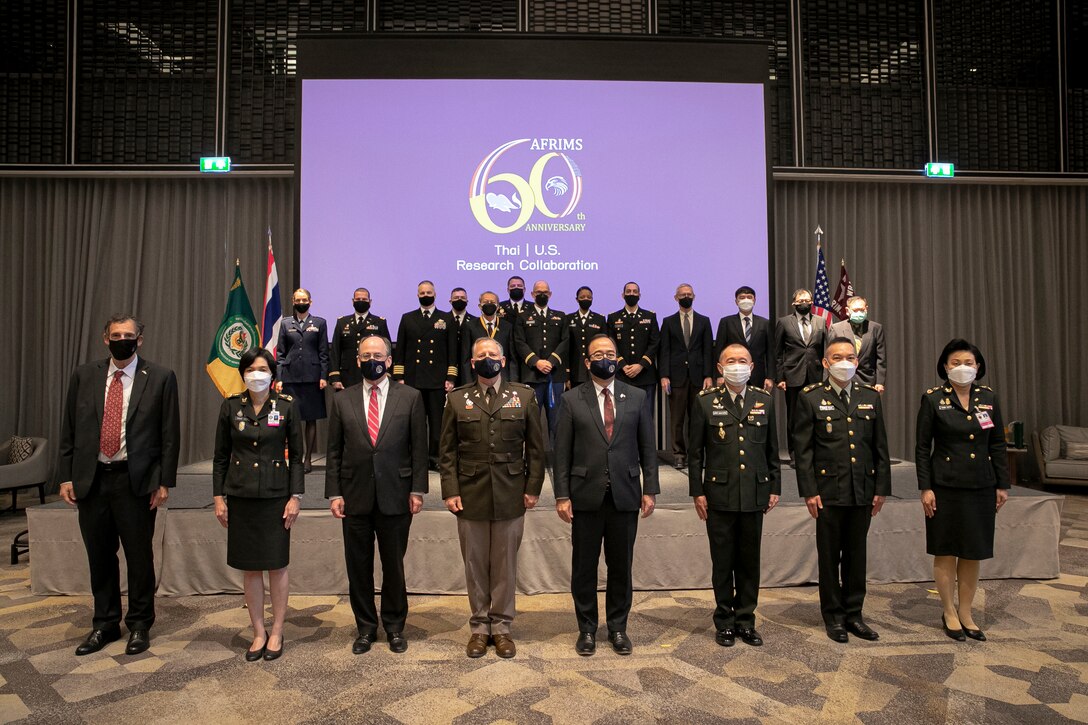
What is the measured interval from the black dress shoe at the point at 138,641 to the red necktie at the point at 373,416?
145 centimetres

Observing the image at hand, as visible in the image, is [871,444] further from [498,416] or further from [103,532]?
[103,532]

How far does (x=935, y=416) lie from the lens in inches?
135

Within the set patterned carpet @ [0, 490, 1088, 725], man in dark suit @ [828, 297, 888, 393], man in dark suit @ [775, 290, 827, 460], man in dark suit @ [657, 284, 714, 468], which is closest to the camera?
patterned carpet @ [0, 490, 1088, 725]

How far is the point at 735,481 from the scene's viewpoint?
10.8 ft

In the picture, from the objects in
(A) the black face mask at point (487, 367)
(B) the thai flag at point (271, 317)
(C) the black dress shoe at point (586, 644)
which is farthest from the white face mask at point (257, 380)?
(B) the thai flag at point (271, 317)

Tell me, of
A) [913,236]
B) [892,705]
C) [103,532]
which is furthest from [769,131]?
[103,532]

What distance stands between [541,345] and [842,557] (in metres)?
2.67

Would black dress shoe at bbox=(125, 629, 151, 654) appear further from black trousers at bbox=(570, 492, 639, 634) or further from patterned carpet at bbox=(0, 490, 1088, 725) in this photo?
black trousers at bbox=(570, 492, 639, 634)

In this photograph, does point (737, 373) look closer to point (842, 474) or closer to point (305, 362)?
point (842, 474)

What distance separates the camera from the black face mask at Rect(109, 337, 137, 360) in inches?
132

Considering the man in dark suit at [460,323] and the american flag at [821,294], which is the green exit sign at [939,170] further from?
the man in dark suit at [460,323]

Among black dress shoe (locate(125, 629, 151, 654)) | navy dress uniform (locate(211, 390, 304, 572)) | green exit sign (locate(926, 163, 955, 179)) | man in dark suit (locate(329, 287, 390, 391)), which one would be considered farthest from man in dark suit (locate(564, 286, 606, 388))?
green exit sign (locate(926, 163, 955, 179))

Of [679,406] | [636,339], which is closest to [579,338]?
[636,339]

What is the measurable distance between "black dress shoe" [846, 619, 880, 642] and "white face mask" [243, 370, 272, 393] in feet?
10.1
